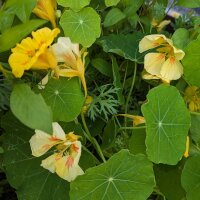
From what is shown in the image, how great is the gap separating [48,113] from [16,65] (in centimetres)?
12

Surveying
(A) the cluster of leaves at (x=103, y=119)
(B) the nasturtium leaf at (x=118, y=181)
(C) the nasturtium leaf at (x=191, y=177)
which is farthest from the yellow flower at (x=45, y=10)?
(C) the nasturtium leaf at (x=191, y=177)

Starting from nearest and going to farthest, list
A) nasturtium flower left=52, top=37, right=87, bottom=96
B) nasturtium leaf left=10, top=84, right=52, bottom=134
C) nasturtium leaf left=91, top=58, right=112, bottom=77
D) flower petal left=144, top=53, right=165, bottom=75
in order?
1. nasturtium leaf left=10, top=84, right=52, bottom=134
2. nasturtium flower left=52, top=37, right=87, bottom=96
3. flower petal left=144, top=53, right=165, bottom=75
4. nasturtium leaf left=91, top=58, right=112, bottom=77

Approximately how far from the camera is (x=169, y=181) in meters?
1.15

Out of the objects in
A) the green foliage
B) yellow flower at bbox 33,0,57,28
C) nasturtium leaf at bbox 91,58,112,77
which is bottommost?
the green foliage

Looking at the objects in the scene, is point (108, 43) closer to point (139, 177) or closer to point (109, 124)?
point (109, 124)

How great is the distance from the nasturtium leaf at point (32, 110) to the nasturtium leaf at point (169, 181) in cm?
36

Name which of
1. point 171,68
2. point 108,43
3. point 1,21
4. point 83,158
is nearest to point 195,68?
point 171,68

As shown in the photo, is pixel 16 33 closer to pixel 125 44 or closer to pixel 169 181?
pixel 125 44

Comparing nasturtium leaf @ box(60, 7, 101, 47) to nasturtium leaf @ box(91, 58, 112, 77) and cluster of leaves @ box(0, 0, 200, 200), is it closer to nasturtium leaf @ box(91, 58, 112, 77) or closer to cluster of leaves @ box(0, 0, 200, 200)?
cluster of leaves @ box(0, 0, 200, 200)

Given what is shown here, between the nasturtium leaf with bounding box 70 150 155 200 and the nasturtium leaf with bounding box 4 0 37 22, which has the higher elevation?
the nasturtium leaf with bounding box 4 0 37 22

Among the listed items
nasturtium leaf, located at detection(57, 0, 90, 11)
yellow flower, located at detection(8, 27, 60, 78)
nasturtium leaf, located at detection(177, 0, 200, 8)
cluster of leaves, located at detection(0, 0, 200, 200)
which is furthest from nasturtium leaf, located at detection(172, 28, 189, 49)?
yellow flower, located at detection(8, 27, 60, 78)

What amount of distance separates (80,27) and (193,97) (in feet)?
1.13

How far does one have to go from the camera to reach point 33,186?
3.76ft

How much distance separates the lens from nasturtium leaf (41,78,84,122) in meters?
1.05
